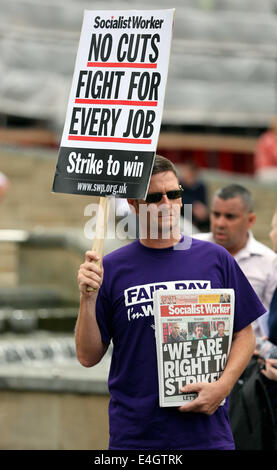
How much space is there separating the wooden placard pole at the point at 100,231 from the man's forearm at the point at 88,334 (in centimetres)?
8

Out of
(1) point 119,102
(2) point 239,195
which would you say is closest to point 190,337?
(1) point 119,102

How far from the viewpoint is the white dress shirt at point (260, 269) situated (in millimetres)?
5926

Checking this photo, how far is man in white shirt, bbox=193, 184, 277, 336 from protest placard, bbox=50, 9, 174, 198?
60.0 inches

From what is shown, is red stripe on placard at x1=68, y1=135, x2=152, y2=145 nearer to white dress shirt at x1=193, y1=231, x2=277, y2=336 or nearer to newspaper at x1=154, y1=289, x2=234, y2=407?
newspaper at x1=154, y1=289, x2=234, y2=407

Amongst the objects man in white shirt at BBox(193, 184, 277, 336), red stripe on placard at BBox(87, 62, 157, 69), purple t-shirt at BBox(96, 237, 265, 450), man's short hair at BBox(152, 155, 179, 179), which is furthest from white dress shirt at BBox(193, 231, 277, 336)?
red stripe on placard at BBox(87, 62, 157, 69)

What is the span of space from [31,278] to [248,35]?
40.5 ft

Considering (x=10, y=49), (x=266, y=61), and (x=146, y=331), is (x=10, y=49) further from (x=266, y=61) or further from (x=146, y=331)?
(x=146, y=331)

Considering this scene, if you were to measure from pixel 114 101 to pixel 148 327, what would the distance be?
1068 mm

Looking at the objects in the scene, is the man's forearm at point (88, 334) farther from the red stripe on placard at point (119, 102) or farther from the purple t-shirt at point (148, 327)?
the red stripe on placard at point (119, 102)

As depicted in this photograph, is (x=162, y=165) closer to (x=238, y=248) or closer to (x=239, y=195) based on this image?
(x=238, y=248)

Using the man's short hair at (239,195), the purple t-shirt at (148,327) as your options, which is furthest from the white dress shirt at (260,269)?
the purple t-shirt at (148,327)

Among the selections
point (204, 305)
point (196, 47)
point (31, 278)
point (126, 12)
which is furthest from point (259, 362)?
point (196, 47)

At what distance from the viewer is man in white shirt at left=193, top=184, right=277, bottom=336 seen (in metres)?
5.95

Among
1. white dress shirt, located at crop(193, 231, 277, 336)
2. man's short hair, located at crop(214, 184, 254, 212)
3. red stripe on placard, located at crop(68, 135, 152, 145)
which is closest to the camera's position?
red stripe on placard, located at crop(68, 135, 152, 145)
